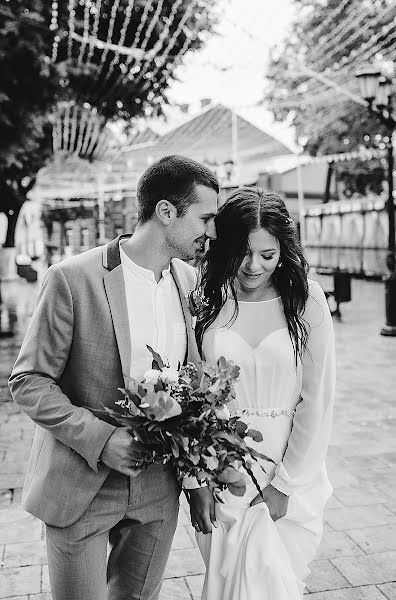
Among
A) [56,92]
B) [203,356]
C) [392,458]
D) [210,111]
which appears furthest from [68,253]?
[203,356]

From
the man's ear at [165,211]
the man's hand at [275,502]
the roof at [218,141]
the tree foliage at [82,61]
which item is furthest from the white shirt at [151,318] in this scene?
the roof at [218,141]

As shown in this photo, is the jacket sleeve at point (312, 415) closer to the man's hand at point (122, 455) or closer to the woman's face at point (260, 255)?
the woman's face at point (260, 255)

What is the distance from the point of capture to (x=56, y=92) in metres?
13.0

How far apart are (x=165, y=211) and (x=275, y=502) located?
3.54 feet

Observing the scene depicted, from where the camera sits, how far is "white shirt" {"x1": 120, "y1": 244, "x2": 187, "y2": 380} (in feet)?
7.16

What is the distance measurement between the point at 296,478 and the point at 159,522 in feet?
1.65

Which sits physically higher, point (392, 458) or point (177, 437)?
point (177, 437)

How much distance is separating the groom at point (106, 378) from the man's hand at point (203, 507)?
0.07m

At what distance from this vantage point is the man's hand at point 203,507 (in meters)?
2.28

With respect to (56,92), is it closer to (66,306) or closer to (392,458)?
(392,458)

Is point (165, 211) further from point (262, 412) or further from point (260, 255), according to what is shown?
point (262, 412)

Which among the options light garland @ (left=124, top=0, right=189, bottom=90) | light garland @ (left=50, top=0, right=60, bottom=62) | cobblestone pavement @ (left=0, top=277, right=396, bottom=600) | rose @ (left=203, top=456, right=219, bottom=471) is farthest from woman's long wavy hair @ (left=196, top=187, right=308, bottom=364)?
light garland @ (left=124, top=0, right=189, bottom=90)

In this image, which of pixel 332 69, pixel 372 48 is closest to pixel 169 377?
pixel 372 48

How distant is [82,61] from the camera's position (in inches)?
588
